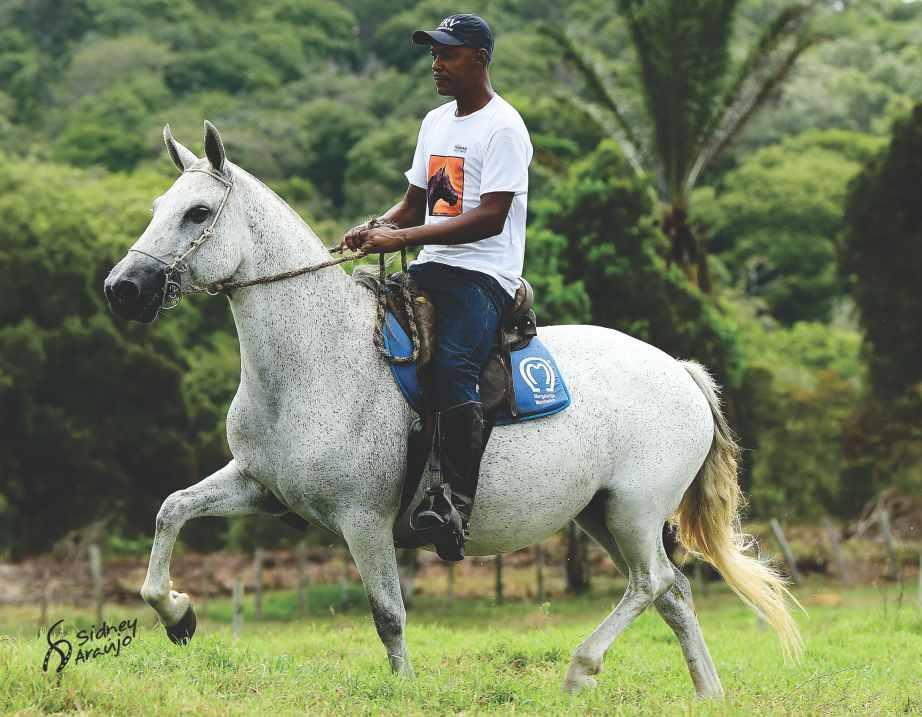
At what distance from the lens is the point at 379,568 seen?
655cm

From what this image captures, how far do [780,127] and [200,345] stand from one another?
5367 centimetres

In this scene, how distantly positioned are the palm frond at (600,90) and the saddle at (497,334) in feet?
65.0

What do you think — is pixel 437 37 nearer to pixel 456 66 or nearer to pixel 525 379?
pixel 456 66

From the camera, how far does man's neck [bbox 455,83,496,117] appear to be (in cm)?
679

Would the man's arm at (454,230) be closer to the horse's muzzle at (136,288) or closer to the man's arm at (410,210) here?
the man's arm at (410,210)

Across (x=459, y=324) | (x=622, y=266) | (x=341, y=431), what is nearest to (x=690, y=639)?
(x=459, y=324)

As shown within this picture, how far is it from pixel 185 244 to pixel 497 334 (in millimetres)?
1802

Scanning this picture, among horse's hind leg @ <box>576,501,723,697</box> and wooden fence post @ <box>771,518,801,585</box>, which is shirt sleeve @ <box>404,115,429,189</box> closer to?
horse's hind leg @ <box>576,501,723,697</box>

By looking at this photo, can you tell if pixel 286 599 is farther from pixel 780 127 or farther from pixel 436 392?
pixel 780 127

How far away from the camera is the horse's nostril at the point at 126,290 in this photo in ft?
19.6

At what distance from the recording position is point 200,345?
1469 inches

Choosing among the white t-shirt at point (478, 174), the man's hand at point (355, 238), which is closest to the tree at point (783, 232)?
the white t-shirt at point (478, 174)

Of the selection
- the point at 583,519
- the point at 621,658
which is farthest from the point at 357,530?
the point at 621,658

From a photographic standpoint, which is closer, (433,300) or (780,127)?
(433,300)
